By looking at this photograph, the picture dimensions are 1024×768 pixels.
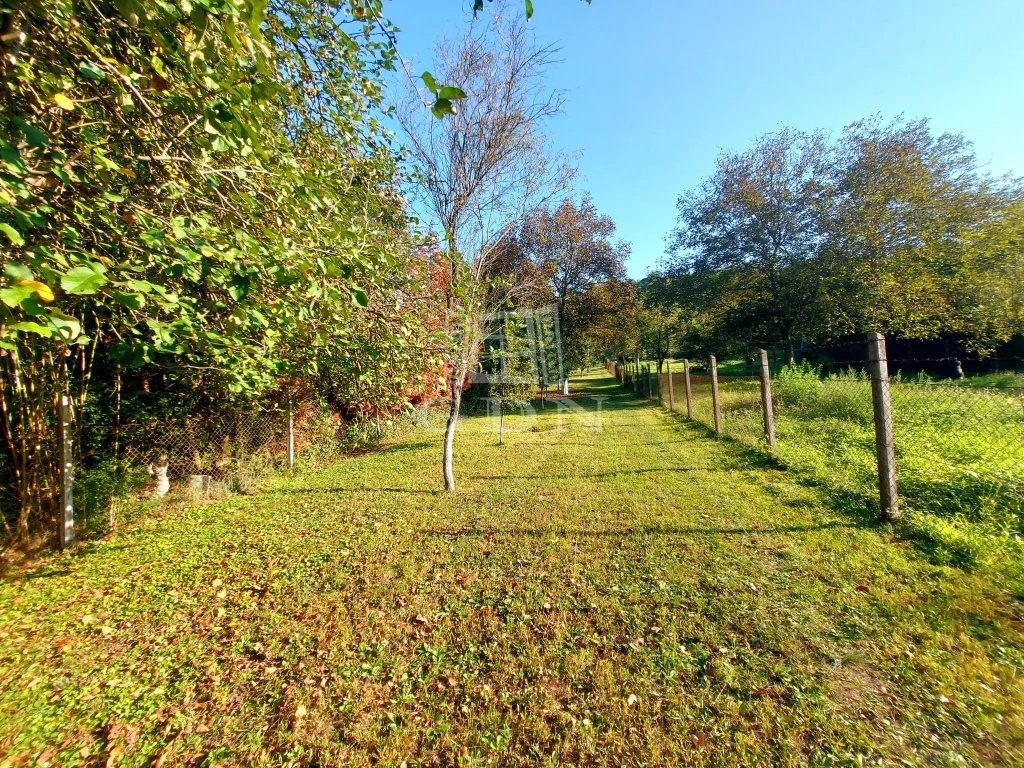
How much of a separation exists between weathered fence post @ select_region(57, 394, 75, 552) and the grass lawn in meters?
0.31

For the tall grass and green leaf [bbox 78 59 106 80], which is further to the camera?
the tall grass

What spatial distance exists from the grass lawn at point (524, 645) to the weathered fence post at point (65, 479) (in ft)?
1.02

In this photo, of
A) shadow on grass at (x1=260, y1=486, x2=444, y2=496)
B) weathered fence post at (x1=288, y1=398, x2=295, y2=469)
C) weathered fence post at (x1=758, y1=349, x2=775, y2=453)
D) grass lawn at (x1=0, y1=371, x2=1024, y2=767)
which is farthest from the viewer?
weathered fence post at (x1=288, y1=398, x2=295, y2=469)

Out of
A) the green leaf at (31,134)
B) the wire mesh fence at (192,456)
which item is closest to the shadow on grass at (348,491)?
the wire mesh fence at (192,456)

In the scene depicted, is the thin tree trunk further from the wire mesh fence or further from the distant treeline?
the distant treeline

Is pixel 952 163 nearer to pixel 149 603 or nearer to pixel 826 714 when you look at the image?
pixel 826 714

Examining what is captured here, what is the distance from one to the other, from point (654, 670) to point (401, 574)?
2.11 m

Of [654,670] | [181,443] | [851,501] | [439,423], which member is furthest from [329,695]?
[439,423]

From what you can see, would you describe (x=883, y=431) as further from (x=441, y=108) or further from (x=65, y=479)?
(x=65, y=479)

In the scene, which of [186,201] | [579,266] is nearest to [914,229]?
[579,266]

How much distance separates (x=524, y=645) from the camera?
2408 millimetres

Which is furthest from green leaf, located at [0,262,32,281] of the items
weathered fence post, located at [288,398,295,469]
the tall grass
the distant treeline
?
the distant treeline

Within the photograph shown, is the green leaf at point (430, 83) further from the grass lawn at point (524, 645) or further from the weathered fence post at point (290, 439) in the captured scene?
the weathered fence post at point (290, 439)

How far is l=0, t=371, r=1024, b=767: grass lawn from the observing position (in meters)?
1.78
